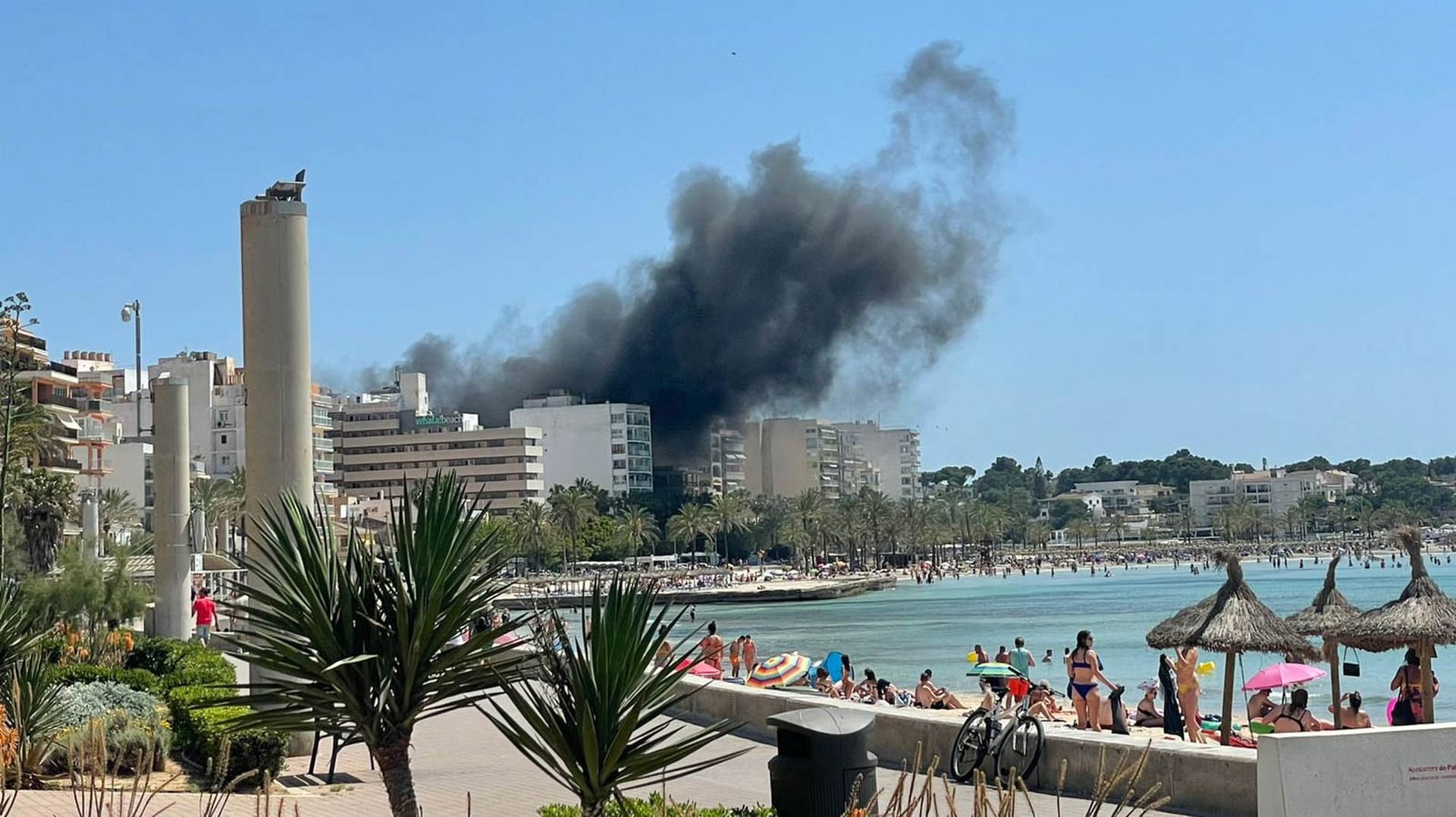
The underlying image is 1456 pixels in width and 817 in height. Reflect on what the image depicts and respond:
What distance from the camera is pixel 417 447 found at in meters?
164

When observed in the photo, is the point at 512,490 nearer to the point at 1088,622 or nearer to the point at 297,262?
the point at 1088,622

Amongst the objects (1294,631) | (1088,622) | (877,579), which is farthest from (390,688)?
(877,579)

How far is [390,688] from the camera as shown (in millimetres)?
7273

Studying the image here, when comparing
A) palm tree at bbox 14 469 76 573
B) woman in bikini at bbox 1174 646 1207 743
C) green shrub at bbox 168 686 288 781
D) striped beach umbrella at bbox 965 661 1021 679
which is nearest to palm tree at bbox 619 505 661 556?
palm tree at bbox 14 469 76 573

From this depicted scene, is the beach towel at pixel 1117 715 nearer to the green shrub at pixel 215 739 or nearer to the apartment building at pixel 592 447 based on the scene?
the green shrub at pixel 215 739

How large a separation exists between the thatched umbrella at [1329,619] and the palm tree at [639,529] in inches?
5000

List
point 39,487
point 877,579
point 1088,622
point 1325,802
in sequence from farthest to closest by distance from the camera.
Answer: point 877,579, point 1088,622, point 39,487, point 1325,802

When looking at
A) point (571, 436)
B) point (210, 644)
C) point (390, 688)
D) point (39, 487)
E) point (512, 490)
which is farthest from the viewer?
point (571, 436)

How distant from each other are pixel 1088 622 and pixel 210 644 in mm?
62950

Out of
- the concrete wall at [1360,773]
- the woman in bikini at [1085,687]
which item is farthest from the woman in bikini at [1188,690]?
the concrete wall at [1360,773]

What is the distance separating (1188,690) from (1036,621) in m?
69.8

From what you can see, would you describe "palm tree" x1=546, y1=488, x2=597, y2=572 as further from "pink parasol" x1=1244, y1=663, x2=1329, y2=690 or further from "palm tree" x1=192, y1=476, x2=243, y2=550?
"pink parasol" x1=1244, y1=663, x2=1329, y2=690

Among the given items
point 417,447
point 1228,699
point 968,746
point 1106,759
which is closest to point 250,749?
point 968,746

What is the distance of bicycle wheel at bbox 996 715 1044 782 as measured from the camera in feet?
40.8
